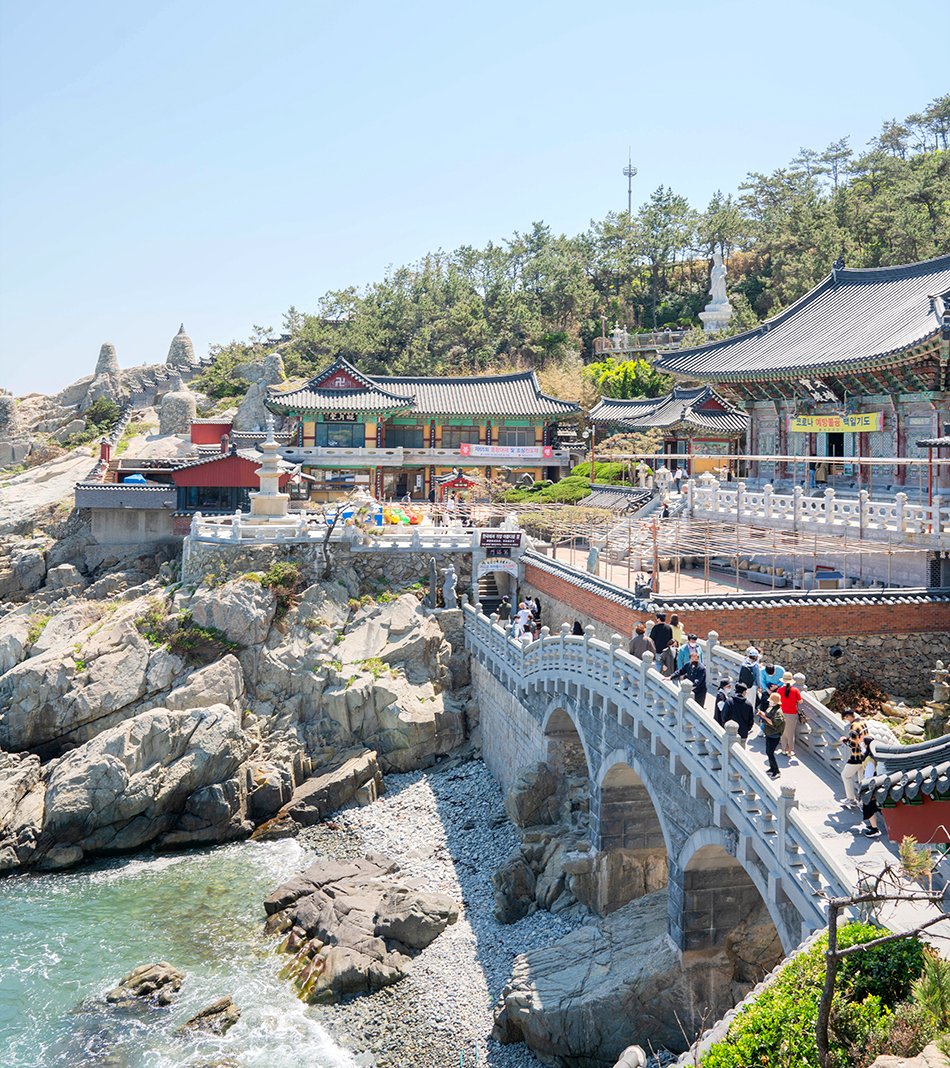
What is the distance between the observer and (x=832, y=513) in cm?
2888

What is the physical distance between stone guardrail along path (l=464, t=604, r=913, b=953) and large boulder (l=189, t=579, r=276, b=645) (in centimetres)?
1393

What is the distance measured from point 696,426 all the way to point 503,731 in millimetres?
22454

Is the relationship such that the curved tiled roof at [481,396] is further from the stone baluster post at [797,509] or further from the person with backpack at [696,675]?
the person with backpack at [696,675]

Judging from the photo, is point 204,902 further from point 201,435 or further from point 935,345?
point 201,435

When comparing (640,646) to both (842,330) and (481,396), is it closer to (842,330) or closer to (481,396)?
(842,330)

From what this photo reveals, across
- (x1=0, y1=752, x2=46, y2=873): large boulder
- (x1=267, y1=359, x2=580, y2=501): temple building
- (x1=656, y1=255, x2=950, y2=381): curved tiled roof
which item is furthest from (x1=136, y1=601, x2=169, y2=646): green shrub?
(x1=656, y1=255, x2=950, y2=381): curved tiled roof

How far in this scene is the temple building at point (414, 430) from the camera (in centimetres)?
5812

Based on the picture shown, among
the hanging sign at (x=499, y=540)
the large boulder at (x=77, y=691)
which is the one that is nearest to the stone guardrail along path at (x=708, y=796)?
the hanging sign at (x=499, y=540)

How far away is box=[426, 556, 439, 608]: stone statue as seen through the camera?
38.2 m

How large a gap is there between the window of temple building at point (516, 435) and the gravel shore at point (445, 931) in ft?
109

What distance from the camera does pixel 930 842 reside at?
460 inches

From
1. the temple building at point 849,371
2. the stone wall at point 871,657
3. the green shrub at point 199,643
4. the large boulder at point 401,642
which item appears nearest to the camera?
the stone wall at point 871,657

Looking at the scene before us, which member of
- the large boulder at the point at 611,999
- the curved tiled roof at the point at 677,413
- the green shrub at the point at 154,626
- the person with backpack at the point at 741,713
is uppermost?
the curved tiled roof at the point at 677,413

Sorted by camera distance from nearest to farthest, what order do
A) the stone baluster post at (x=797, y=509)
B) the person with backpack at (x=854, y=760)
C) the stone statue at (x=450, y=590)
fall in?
the person with backpack at (x=854, y=760) < the stone baluster post at (x=797, y=509) < the stone statue at (x=450, y=590)
